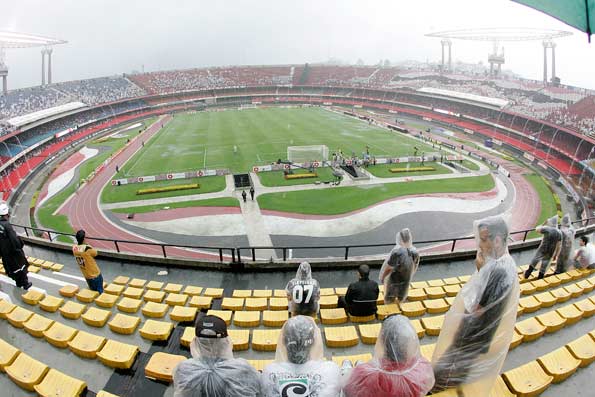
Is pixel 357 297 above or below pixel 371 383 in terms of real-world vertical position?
below

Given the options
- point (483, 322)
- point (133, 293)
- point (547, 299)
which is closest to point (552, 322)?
point (547, 299)

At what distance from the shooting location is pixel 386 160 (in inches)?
1372

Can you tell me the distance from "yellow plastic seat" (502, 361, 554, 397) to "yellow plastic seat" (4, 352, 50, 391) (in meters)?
6.59

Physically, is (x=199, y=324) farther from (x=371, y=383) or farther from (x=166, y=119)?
(x=166, y=119)

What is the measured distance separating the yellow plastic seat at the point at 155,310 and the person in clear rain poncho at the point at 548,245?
914 cm

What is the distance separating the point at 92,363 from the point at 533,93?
71.7 meters

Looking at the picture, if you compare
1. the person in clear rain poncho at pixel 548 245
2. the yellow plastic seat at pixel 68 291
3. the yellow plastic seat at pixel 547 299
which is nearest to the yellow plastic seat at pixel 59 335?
the yellow plastic seat at pixel 68 291

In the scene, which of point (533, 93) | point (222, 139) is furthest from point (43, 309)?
point (533, 93)

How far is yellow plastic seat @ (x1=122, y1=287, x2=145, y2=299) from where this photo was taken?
8547 millimetres

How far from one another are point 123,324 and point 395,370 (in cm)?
570

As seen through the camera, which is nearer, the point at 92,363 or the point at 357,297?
the point at 92,363

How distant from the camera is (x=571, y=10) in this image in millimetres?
3072

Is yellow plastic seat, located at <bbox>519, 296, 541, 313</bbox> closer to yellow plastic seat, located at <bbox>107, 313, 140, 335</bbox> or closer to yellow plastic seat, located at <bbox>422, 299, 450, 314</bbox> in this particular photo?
yellow plastic seat, located at <bbox>422, 299, 450, 314</bbox>

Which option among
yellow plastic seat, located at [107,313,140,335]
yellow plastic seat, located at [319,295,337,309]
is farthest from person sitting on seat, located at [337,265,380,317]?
yellow plastic seat, located at [107,313,140,335]
